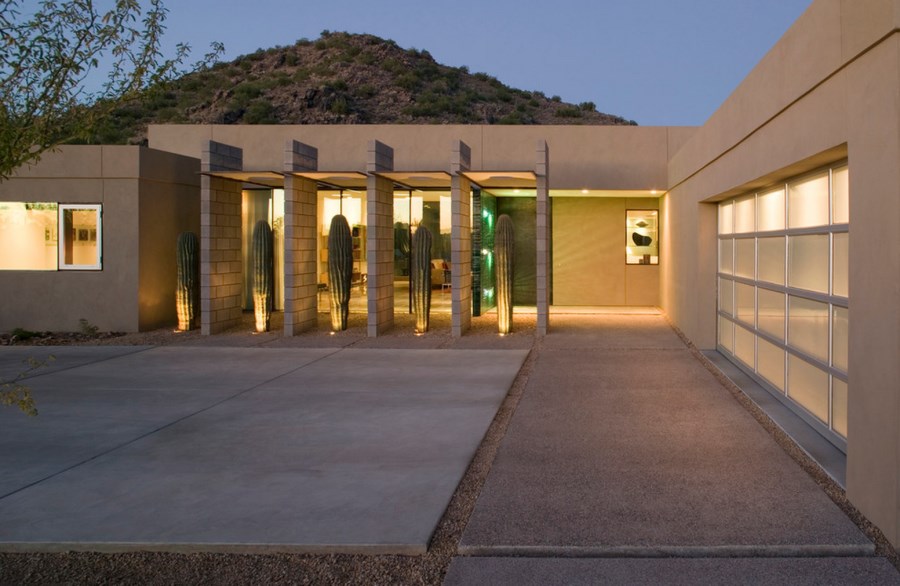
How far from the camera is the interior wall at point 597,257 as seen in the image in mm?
21328

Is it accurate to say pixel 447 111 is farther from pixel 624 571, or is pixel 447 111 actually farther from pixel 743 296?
pixel 624 571

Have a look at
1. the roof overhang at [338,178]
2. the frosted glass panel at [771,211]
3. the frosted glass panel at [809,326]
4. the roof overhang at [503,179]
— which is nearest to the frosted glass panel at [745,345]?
the frosted glass panel at [771,211]

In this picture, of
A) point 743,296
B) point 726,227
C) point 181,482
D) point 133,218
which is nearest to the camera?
point 181,482

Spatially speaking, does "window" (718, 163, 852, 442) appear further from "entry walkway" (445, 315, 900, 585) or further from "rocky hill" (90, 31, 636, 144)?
"rocky hill" (90, 31, 636, 144)

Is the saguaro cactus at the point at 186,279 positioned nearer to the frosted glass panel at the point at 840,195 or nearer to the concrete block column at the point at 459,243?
the concrete block column at the point at 459,243

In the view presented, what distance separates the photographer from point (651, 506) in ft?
17.4

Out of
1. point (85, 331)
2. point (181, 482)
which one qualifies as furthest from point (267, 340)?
point (181, 482)

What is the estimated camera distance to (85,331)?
15359mm

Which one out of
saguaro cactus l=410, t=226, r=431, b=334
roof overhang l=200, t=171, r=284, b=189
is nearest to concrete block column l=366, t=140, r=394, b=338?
saguaro cactus l=410, t=226, r=431, b=334

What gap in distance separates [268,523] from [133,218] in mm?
11850

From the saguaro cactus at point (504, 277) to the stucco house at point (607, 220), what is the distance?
22.1 inches

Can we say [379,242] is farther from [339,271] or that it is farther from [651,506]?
[651,506]

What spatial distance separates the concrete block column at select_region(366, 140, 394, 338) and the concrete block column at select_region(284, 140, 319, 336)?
1.29m

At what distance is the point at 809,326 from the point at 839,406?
0.97 m
